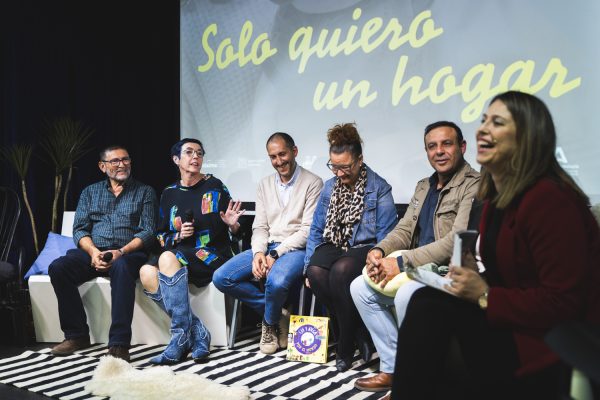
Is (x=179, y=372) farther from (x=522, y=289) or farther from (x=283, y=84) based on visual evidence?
(x=283, y=84)

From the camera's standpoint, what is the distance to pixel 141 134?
502 cm

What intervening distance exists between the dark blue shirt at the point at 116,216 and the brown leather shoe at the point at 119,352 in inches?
26.8

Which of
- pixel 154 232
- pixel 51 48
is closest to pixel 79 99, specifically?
pixel 51 48

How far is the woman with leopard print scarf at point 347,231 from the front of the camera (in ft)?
9.74

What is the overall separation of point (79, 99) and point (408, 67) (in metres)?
2.57

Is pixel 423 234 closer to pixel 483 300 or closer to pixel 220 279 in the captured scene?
pixel 220 279

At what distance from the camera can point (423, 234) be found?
2.90 m

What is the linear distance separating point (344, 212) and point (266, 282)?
60cm

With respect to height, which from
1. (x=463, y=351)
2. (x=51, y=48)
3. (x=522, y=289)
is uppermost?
Answer: (x=51, y=48)

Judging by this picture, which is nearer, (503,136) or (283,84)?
(503,136)

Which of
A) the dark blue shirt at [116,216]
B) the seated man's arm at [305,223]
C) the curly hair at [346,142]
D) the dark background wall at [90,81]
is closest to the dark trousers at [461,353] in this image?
the curly hair at [346,142]

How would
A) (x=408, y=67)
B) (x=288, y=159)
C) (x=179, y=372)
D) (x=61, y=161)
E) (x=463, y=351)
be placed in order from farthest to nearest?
(x=61, y=161) < (x=408, y=67) < (x=288, y=159) < (x=179, y=372) < (x=463, y=351)

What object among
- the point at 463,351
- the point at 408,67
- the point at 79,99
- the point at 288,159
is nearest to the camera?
the point at 463,351

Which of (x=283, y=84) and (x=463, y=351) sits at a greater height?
(x=283, y=84)
